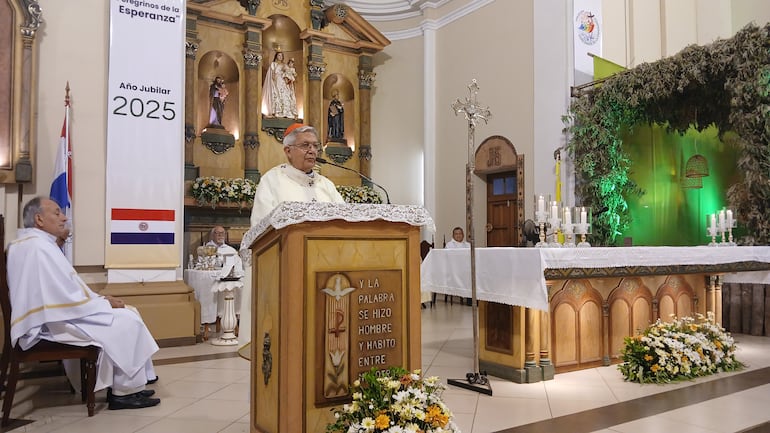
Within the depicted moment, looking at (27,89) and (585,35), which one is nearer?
(27,89)

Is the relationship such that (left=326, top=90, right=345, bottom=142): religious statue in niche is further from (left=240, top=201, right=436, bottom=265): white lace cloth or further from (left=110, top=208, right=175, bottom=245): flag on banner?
(left=240, top=201, right=436, bottom=265): white lace cloth

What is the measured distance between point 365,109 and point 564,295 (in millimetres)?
7708

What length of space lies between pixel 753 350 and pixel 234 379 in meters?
5.16

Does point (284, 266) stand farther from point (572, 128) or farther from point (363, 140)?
point (363, 140)

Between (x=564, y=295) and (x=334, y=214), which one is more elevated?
(x=334, y=214)

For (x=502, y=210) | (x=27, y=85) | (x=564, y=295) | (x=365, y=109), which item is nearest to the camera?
(x=564, y=295)

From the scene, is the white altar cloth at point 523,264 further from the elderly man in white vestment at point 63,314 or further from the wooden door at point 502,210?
the wooden door at point 502,210

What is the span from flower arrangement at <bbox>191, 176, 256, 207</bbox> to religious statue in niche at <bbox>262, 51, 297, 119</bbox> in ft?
6.31

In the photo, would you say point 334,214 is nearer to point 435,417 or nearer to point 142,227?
point 435,417

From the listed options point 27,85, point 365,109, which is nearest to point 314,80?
point 365,109

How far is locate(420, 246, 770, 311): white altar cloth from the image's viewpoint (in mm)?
4348

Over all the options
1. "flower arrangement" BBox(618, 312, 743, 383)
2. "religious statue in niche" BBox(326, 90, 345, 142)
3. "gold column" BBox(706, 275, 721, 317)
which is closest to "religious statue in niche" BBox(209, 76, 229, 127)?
"religious statue in niche" BBox(326, 90, 345, 142)

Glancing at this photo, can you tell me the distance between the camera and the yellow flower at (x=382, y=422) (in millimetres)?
2340

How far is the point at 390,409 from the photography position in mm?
2385
